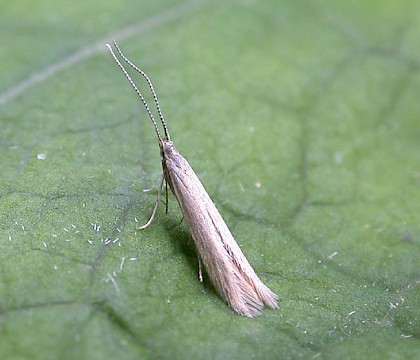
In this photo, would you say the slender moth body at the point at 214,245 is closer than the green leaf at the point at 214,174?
No

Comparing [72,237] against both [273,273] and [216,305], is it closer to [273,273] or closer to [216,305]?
[216,305]

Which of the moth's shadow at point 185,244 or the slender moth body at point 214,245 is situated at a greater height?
the slender moth body at point 214,245

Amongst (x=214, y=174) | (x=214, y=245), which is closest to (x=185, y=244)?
(x=214, y=245)

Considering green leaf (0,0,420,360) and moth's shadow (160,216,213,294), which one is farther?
moth's shadow (160,216,213,294)

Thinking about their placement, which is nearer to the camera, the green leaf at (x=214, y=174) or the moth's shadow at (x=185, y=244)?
the green leaf at (x=214, y=174)

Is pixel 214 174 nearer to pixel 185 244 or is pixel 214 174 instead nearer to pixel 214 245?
pixel 185 244

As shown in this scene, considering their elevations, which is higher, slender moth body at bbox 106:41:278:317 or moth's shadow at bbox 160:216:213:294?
slender moth body at bbox 106:41:278:317

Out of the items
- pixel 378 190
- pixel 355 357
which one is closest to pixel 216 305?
pixel 355 357
